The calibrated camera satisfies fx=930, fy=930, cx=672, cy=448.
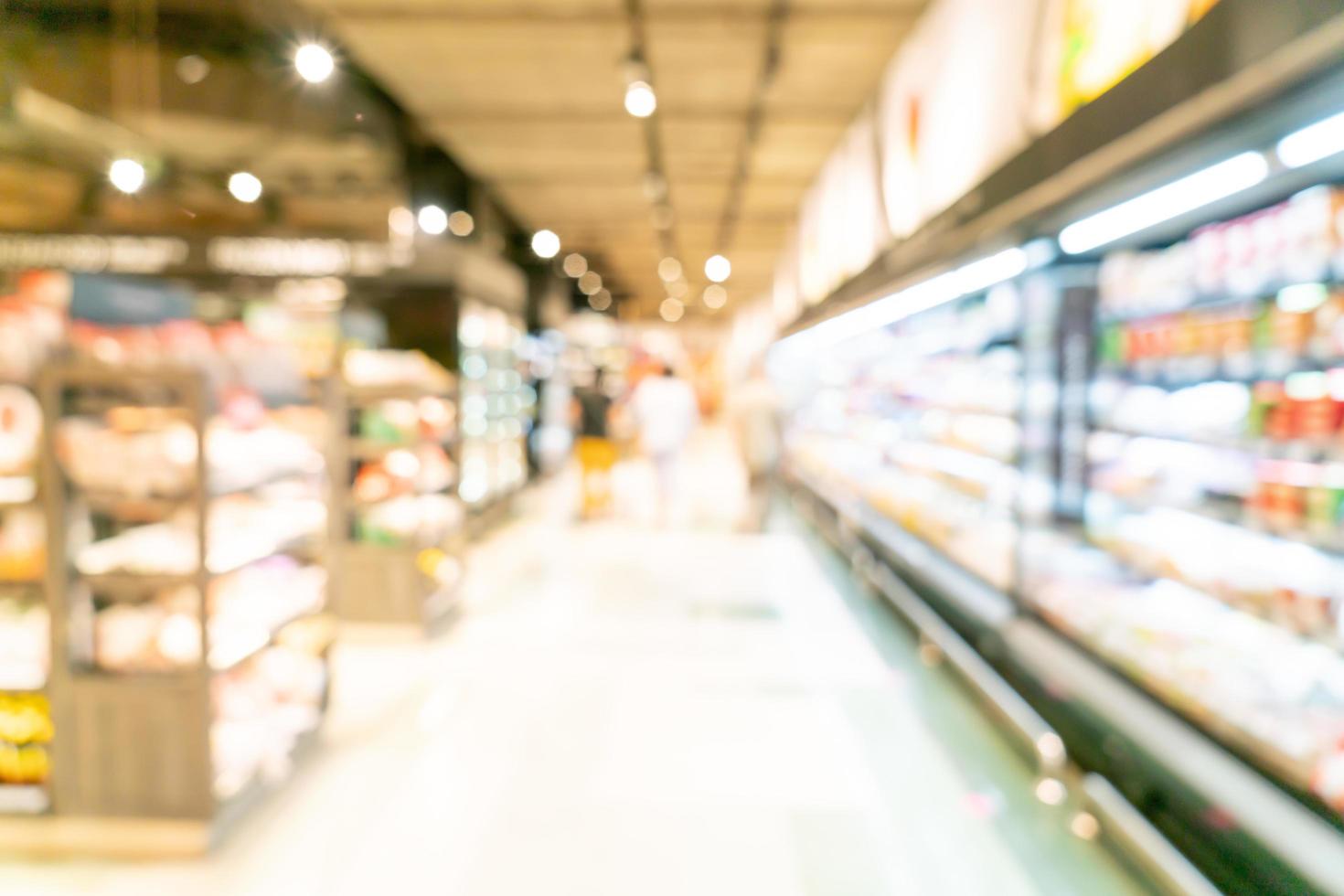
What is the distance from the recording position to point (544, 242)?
14.6 m

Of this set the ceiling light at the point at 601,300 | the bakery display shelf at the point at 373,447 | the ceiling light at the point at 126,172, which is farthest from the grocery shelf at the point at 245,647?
the ceiling light at the point at 601,300

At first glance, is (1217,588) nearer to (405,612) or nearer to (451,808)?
(451,808)

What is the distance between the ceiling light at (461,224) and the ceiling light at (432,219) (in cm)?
16

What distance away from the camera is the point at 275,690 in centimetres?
372

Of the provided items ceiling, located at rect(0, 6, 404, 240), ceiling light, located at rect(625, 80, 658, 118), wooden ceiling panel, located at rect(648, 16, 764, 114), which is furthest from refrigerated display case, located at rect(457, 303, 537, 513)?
wooden ceiling panel, located at rect(648, 16, 764, 114)

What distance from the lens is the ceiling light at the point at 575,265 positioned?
1705 centimetres

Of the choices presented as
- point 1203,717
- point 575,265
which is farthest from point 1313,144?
point 575,265

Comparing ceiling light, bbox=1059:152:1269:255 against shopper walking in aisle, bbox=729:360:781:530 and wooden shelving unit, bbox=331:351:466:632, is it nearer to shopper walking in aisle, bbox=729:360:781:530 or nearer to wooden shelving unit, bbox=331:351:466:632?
wooden shelving unit, bbox=331:351:466:632

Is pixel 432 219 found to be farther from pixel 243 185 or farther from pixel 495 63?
pixel 495 63

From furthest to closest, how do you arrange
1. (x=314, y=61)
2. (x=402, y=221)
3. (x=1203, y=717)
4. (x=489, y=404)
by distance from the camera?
(x=489, y=404), (x=402, y=221), (x=314, y=61), (x=1203, y=717)

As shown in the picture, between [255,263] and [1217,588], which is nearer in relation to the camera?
[1217,588]

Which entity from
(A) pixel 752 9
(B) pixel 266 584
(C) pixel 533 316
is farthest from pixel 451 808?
(C) pixel 533 316

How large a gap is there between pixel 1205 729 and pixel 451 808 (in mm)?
2611

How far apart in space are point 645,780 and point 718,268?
51.4 feet
